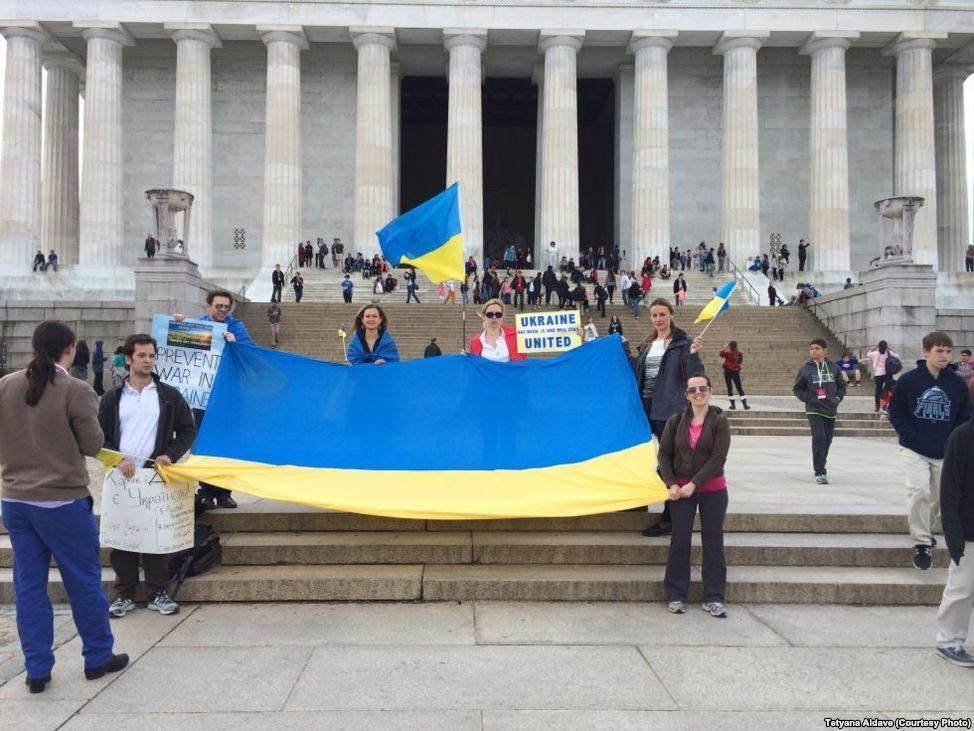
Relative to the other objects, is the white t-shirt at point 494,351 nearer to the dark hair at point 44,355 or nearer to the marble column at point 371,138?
the dark hair at point 44,355

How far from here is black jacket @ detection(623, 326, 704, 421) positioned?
24.1 feet

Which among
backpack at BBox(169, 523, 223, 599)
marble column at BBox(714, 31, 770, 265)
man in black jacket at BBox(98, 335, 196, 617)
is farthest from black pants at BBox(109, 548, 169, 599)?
marble column at BBox(714, 31, 770, 265)

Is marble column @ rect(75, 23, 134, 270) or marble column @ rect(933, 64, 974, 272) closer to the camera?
marble column @ rect(75, 23, 134, 270)

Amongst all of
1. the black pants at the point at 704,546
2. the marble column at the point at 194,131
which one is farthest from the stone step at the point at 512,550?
the marble column at the point at 194,131

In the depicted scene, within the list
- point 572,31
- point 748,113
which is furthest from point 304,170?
point 748,113

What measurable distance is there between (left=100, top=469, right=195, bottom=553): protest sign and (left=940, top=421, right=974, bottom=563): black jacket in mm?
5341

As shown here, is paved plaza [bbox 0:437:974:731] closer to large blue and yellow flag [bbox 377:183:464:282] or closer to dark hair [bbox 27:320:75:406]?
dark hair [bbox 27:320:75:406]

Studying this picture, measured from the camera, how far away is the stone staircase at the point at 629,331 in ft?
84.6

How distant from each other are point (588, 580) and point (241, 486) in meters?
2.96

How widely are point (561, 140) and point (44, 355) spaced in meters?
36.3

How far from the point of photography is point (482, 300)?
32.1 m

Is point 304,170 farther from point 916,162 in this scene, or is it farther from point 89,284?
point 916,162

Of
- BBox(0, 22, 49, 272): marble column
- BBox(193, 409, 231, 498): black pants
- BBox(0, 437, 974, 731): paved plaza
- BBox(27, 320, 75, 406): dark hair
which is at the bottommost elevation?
BBox(0, 437, 974, 731): paved plaza

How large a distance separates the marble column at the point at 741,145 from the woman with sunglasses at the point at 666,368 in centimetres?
3341
